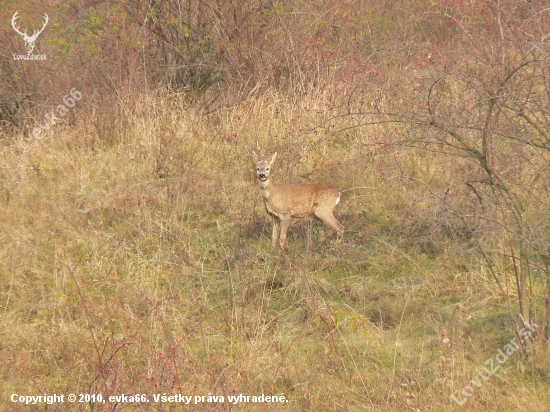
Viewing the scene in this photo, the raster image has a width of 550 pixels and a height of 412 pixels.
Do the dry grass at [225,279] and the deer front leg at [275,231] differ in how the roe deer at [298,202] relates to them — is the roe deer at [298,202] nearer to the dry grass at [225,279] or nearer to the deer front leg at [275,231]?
the deer front leg at [275,231]

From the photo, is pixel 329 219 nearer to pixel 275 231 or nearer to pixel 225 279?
pixel 275 231

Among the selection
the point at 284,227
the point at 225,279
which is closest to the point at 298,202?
the point at 284,227

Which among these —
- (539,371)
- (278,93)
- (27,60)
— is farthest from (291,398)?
(27,60)

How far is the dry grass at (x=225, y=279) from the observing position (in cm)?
479

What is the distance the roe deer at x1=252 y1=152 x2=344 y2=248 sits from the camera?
7.72m

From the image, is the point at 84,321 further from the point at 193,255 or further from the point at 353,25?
the point at 353,25

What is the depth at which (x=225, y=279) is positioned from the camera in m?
6.65

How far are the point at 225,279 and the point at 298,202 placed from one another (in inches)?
58.3

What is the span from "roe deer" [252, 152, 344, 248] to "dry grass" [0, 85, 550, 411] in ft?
0.79

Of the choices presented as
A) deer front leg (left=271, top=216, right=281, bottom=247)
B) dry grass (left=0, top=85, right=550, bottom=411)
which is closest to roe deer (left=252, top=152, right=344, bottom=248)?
deer front leg (left=271, top=216, right=281, bottom=247)

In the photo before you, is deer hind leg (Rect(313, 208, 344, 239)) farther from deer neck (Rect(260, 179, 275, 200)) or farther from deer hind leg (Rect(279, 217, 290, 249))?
deer neck (Rect(260, 179, 275, 200))

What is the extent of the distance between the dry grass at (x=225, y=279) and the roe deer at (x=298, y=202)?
24cm

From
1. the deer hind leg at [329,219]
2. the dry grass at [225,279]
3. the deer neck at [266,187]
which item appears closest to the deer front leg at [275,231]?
the dry grass at [225,279]

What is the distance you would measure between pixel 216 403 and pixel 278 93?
23.8 feet
